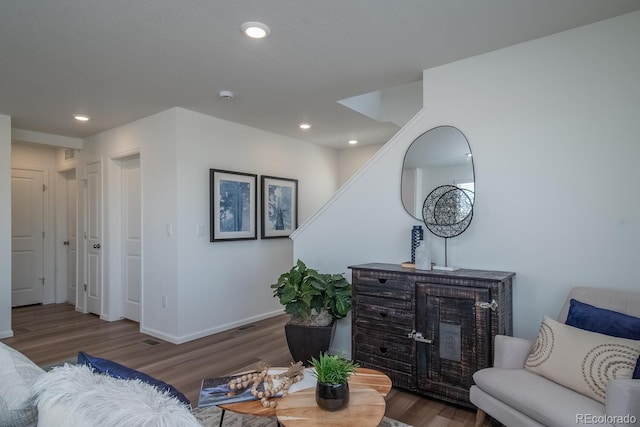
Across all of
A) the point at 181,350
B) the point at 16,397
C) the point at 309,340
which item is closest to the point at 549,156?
the point at 309,340

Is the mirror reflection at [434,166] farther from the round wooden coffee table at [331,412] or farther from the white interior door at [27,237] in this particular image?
the white interior door at [27,237]

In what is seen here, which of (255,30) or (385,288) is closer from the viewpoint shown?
(255,30)

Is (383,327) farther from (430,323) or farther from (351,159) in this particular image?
(351,159)

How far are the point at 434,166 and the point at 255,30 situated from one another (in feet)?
5.16

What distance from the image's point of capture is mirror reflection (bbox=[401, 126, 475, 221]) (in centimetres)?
272

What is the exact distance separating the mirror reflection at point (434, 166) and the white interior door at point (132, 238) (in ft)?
10.7

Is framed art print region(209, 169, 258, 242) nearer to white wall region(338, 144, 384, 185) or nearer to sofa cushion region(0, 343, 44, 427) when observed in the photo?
white wall region(338, 144, 384, 185)

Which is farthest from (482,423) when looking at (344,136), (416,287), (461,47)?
(344,136)

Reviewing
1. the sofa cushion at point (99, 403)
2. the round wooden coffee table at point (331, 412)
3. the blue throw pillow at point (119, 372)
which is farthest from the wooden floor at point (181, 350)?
the sofa cushion at point (99, 403)

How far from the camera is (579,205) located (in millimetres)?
2291

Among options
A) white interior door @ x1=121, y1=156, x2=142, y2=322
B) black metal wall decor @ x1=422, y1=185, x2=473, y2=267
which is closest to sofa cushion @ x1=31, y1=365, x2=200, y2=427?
black metal wall decor @ x1=422, y1=185, x2=473, y2=267

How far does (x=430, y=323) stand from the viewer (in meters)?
2.45

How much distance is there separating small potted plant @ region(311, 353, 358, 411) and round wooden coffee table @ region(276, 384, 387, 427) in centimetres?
3

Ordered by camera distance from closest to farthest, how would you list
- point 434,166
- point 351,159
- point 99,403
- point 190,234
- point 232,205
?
point 99,403, point 434,166, point 190,234, point 232,205, point 351,159
